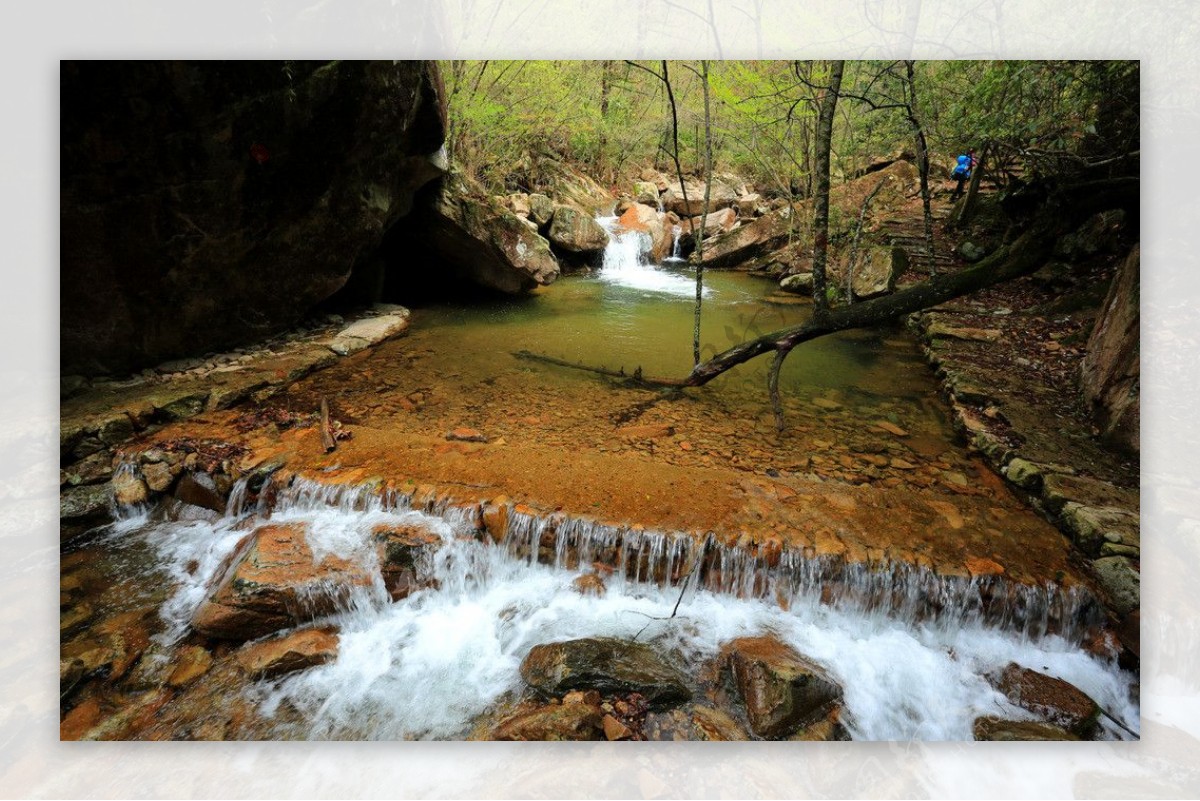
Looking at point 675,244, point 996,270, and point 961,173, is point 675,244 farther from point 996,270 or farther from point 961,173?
point 996,270

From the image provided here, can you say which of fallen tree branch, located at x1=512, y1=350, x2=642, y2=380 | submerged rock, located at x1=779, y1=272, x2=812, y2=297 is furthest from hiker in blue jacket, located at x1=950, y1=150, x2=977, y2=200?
fallen tree branch, located at x1=512, y1=350, x2=642, y2=380

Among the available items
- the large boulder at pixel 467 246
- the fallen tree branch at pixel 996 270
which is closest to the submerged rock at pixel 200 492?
the fallen tree branch at pixel 996 270

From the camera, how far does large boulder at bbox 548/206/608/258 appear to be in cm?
900

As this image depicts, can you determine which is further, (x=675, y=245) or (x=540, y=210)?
(x=675, y=245)

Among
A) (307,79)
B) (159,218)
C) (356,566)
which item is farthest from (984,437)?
(159,218)

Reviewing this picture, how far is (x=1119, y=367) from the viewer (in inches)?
115

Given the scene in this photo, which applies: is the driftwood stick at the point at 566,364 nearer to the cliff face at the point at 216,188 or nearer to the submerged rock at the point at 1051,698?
the cliff face at the point at 216,188

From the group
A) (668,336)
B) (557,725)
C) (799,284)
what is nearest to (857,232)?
(668,336)

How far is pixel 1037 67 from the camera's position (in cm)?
284

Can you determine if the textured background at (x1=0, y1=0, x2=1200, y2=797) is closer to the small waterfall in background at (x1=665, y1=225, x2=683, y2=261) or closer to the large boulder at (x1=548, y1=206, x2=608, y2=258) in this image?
the large boulder at (x1=548, y1=206, x2=608, y2=258)

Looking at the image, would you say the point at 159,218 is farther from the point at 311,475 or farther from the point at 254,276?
the point at 311,475

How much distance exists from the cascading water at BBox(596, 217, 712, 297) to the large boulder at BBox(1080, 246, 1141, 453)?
5.33 m

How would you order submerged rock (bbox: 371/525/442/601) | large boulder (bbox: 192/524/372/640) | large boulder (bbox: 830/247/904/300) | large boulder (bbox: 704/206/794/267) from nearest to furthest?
large boulder (bbox: 192/524/372/640)
submerged rock (bbox: 371/525/442/601)
large boulder (bbox: 830/247/904/300)
large boulder (bbox: 704/206/794/267)

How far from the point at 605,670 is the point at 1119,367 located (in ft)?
10.6
